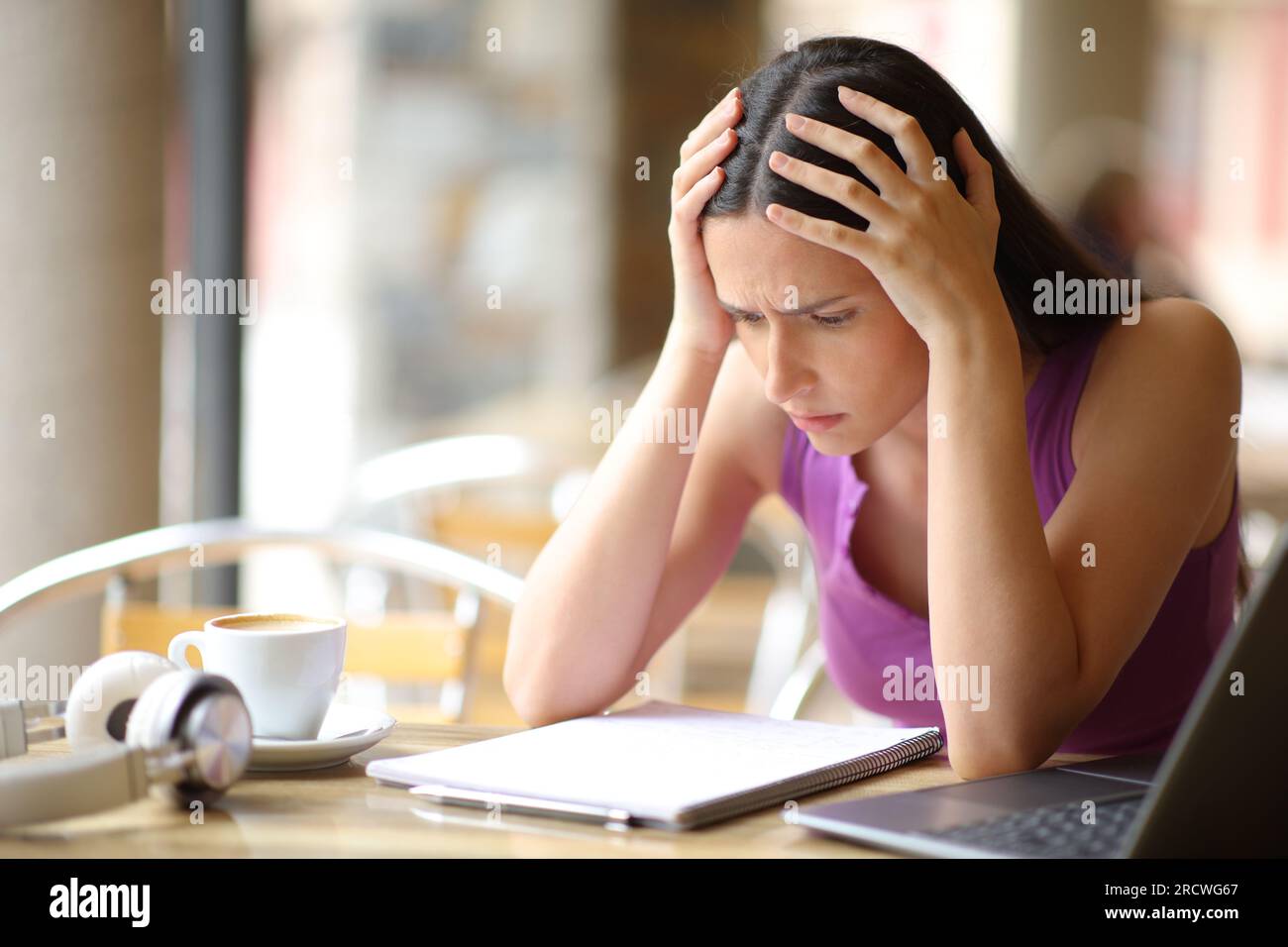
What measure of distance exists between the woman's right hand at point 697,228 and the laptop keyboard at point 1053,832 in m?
0.53

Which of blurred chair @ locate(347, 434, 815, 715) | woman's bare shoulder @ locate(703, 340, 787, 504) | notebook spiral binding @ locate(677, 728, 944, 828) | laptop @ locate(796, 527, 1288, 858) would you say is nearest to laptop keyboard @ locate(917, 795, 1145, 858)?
laptop @ locate(796, 527, 1288, 858)

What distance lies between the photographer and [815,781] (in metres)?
0.87

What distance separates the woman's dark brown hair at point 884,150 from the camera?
1.04 m

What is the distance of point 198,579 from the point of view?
2561mm

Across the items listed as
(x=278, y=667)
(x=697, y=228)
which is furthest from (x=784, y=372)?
(x=278, y=667)

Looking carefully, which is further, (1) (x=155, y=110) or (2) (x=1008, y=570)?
(1) (x=155, y=110)

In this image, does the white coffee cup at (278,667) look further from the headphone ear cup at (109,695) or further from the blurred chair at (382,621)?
the blurred chair at (382,621)

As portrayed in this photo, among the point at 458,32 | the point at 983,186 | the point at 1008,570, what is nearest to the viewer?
the point at 1008,570

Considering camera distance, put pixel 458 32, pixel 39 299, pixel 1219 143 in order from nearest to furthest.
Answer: pixel 39 299, pixel 458 32, pixel 1219 143

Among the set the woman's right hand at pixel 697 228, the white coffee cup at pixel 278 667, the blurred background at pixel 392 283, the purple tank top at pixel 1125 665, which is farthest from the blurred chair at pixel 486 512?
the white coffee cup at pixel 278 667

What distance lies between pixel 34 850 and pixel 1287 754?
2.12 ft

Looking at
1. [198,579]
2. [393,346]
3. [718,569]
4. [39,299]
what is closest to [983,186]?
[718,569]
